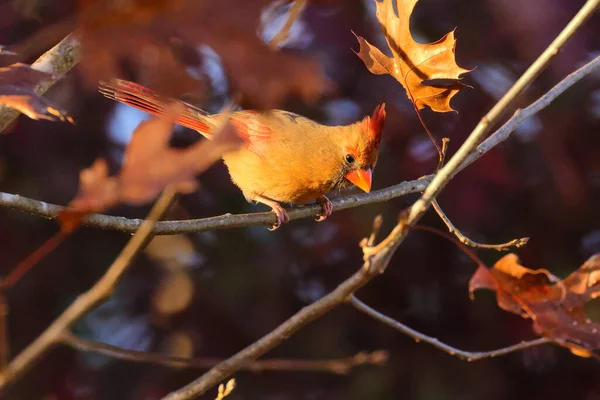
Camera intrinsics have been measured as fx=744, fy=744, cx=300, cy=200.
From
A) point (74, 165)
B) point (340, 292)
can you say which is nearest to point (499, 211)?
point (74, 165)

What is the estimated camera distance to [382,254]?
134cm

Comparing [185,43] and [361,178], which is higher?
[361,178]

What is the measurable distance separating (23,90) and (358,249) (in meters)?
2.24

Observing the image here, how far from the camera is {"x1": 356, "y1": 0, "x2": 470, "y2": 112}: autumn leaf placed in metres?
1.97

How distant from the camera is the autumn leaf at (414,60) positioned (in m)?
1.97

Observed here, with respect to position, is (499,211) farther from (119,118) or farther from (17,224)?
(17,224)

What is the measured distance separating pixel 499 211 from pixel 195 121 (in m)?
1.38

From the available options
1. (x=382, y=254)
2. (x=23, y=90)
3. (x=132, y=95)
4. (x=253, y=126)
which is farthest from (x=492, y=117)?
(x=253, y=126)

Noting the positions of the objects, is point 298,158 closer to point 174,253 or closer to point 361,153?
point 361,153

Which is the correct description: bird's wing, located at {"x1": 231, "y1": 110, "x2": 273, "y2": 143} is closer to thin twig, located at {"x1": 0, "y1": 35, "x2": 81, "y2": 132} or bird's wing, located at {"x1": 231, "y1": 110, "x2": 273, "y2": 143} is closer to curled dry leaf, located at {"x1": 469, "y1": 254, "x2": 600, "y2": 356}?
thin twig, located at {"x1": 0, "y1": 35, "x2": 81, "y2": 132}

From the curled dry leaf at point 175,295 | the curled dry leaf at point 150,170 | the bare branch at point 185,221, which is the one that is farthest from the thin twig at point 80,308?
the curled dry leaf at point 175,295

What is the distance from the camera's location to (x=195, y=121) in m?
2.93

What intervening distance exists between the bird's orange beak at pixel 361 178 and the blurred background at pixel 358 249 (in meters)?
0.31

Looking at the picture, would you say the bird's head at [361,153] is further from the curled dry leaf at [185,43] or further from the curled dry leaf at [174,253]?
the curled dry leaf at [185,43]
